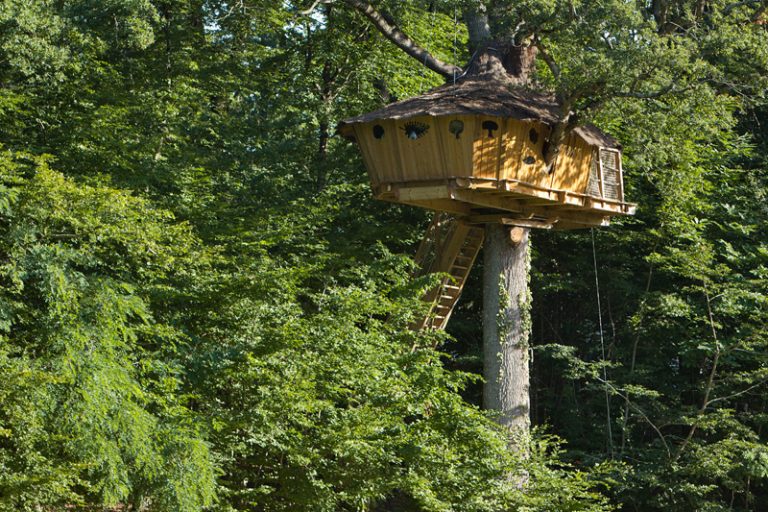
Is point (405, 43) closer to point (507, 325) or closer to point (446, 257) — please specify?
point (446, 257)

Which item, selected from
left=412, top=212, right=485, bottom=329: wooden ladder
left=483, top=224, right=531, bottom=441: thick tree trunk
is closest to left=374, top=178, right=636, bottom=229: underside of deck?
left=483, top=224, right=531, bottom=441: thick tree trunk

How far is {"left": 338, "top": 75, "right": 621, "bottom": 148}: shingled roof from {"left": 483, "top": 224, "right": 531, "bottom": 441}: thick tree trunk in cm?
183

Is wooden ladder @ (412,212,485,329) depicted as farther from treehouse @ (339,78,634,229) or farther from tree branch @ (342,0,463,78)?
tree branch @ (342,0,463,78)

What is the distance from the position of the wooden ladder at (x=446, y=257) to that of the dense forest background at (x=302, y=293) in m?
1.01

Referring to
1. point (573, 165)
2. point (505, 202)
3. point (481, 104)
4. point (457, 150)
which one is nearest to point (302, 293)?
point (457, 150)

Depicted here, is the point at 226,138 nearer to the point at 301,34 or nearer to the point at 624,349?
the point at 301,34

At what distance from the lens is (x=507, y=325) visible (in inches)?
547

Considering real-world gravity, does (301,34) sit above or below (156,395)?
above

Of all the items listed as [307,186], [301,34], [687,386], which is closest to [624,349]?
[687,386]

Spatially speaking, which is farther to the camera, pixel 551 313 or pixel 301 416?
pixel 551 313

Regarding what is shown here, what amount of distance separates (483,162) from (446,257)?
7.45 feet

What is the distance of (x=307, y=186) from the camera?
56.4 feet

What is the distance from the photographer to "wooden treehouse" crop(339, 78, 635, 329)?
1250cm

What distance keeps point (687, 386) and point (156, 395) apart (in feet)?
33.2
